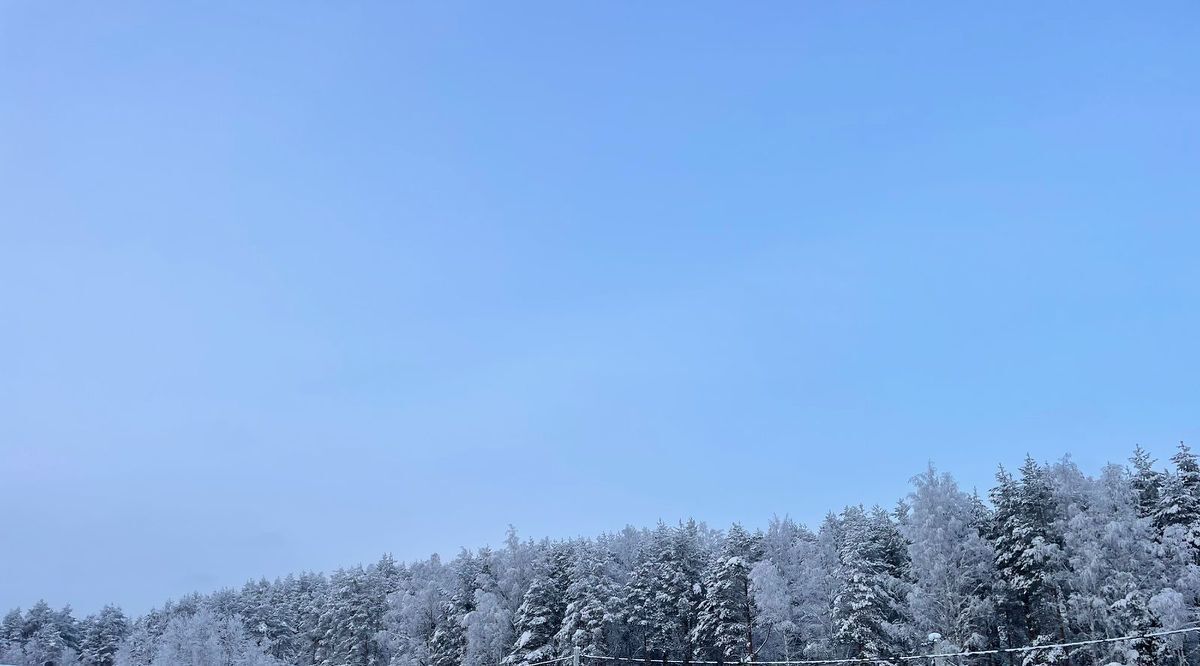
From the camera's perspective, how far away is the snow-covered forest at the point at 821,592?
52562 mm

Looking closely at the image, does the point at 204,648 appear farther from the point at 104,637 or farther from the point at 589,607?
the point at 104,637

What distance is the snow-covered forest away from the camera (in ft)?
172

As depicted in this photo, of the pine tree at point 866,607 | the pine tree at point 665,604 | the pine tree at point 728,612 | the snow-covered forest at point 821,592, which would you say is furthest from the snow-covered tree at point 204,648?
the pine tree at point 866,607

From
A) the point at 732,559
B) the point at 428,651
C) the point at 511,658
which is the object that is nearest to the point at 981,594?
the point at 732,559

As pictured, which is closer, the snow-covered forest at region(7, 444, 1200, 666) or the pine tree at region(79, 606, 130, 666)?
the snow-covered forest at region(7, 444, 1200, 666)

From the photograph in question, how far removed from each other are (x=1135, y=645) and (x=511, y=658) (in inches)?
1674

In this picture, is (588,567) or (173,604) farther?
(173,604)

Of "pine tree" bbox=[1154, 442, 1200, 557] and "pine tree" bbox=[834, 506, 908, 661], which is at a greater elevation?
"pine tree" bbox=[1154, 442, 1200, 557]

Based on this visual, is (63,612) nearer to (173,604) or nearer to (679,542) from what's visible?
(173,604)

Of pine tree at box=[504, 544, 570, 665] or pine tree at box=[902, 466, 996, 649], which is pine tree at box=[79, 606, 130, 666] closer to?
pine tree at box=[504, 544, 570, 665]

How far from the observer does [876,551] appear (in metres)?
69.4

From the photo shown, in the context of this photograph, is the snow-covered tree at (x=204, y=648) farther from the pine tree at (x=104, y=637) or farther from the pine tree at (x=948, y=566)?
the pine tree at (x=948, y=566)

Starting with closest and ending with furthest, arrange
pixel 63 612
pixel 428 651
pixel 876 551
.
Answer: pixel 876 551
pixel 428 651
pixel 63 612

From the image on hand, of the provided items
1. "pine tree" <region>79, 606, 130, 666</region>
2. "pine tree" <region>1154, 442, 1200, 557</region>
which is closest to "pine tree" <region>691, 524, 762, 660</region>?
"pine tree" <region>1154, 442, 1200, 557</region>
